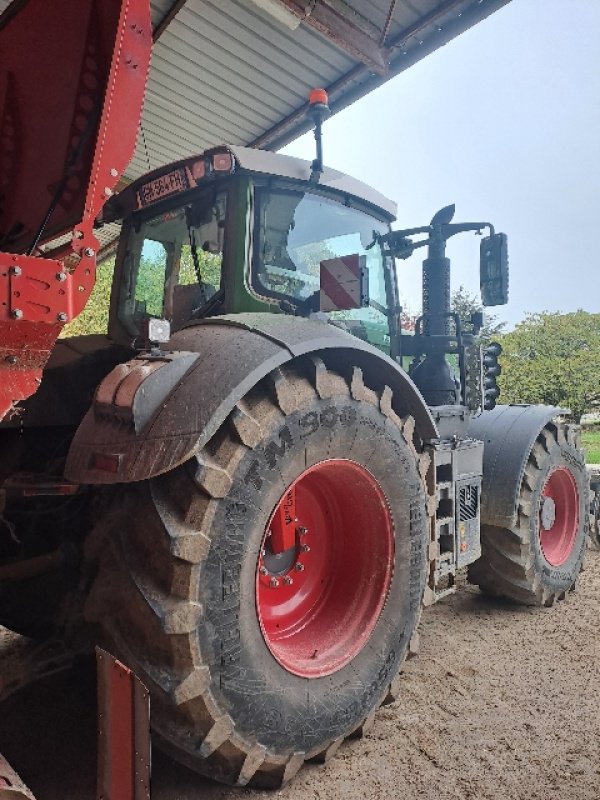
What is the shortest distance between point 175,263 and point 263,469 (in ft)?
5.87

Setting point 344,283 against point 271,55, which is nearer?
point 344,283

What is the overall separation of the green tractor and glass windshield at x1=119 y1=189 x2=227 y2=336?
0.04ft

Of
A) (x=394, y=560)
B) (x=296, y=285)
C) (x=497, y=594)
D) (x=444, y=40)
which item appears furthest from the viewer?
(x=444, y=40)

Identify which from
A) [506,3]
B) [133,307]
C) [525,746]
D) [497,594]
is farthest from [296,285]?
[506,3]

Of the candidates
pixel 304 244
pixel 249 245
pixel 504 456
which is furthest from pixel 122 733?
pixel 504 456

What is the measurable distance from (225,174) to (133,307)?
1.09 metres

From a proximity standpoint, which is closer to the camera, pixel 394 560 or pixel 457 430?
pixel 394 560

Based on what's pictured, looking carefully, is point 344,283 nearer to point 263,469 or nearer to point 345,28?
point 263,469

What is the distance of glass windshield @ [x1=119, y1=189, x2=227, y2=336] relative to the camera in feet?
8.71

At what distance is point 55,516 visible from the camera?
224 centimetres

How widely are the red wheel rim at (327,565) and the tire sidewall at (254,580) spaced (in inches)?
2.1

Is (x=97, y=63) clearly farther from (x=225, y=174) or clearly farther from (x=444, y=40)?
(x=444, y=40)

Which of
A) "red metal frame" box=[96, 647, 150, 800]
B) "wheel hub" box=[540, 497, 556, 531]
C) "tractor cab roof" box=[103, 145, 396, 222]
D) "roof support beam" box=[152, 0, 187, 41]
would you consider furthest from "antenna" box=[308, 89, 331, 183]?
"roof support beam" box=[152, 0, 187, 41]

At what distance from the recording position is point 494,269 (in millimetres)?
3338
